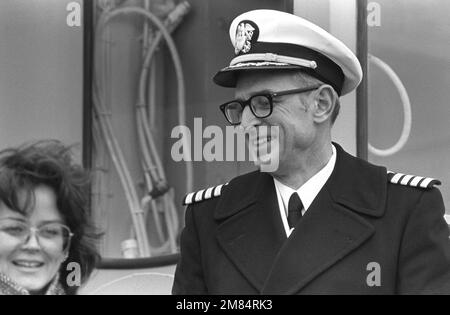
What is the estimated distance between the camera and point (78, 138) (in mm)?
2023

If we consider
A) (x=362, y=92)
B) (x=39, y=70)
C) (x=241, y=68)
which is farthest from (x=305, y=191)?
(x=39, y=70)

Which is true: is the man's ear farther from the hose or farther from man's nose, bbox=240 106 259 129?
the hose

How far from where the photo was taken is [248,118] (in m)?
1.55

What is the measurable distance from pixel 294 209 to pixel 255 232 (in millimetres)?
98

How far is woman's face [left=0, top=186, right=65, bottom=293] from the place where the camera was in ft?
6.22

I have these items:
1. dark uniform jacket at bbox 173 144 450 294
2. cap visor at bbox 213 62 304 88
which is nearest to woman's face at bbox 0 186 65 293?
dark uniform jacket at bbox 173 144 450 294

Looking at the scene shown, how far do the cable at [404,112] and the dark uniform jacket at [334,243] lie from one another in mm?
399

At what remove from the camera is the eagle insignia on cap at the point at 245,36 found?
5.39 feet

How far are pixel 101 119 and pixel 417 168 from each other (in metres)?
0.85

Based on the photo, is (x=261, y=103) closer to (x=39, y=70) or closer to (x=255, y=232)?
(x=255, y=232)

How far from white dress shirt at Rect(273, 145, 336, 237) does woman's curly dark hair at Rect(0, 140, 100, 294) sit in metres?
0.58

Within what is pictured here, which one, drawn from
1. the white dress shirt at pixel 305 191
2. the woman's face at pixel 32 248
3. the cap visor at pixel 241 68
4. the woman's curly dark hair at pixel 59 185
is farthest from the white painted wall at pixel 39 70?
the white dress shirt at pixel 305 191
